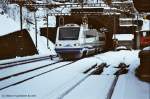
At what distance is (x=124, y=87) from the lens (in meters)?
14.6

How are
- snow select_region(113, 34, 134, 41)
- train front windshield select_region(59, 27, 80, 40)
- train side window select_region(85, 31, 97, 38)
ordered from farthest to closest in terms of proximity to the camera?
snow select_region(113, 34, 134, 41)
train side window select_region(85, 31, 97, 38)
train front windshield select_region(59, 27, 80, 40)

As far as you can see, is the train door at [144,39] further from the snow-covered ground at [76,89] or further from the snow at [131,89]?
the snow-covered ground at [76,89]

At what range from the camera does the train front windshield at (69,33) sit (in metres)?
31.5

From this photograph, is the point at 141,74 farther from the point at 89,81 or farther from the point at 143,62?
the point at 89,81

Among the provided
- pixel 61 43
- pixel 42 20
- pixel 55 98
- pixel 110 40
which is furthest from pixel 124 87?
pixel 42 20

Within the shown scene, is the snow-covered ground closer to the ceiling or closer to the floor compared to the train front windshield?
closer to the floor

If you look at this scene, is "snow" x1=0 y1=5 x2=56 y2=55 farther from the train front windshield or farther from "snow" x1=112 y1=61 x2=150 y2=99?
"snow" x1=112 y1=61 x2=150 y2=99

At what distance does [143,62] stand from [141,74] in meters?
0.53

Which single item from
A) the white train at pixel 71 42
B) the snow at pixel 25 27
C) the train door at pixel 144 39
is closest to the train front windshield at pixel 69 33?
the white train at pixel 71 42

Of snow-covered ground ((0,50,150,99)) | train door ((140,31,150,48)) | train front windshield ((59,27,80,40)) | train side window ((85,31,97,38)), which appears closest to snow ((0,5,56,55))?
train front windshield ((59,27,80,40))

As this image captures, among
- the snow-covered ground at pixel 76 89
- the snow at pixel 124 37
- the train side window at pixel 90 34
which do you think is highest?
the train side window at pixel 90 34

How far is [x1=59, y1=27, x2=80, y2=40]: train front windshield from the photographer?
31.5 meters

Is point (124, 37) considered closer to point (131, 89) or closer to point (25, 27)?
point (25, 27)

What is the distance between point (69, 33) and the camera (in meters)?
31.8
